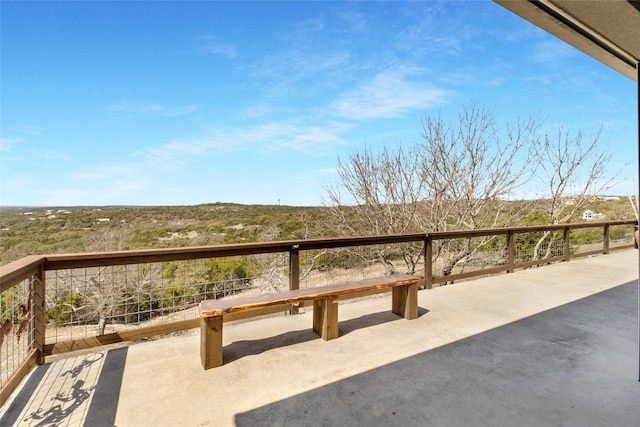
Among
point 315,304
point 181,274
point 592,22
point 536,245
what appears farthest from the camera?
point 536,245

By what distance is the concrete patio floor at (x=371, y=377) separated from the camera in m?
1.81

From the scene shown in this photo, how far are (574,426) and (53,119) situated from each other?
1469 centimetres

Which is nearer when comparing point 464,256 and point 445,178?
point 464,256

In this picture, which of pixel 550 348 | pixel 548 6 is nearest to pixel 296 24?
pixel 548 6

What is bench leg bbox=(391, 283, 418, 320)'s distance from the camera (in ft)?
11.1

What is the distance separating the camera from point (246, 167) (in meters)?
14.8

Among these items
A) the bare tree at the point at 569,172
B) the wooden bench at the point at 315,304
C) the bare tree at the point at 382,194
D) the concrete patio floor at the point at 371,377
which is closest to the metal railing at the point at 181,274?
the concrete patio floor at the point at 371,377

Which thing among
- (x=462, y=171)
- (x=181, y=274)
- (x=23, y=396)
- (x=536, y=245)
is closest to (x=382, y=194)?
(x=462, y=171)

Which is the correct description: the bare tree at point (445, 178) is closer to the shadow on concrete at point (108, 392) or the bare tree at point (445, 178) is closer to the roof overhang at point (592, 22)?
the roof overhang at point (592, 22)

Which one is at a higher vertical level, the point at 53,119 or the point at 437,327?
the point at 53,119

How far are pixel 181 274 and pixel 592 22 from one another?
251 inches

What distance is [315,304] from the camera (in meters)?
3.04

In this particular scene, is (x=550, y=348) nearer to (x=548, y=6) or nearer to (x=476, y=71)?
(x=548, y=6)

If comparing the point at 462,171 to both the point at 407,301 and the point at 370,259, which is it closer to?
the point at 370,259
